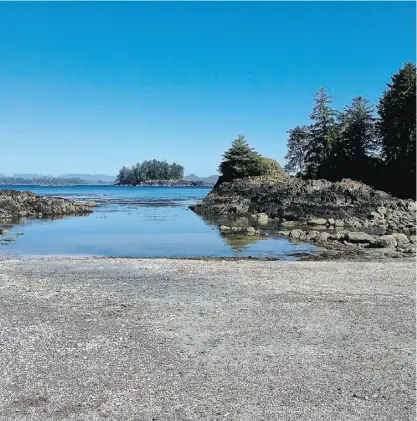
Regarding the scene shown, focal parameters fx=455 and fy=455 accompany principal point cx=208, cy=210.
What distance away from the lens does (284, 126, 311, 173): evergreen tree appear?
105188mm

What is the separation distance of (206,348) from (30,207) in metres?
51.6

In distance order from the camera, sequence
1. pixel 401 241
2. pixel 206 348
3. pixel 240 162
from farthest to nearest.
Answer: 1. pixel 240 162
2. pixel 401 241
3. pixel 206 348

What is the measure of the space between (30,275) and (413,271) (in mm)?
14895

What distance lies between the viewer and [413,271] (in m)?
18.3

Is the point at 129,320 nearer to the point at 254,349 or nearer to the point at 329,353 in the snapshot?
the point at 254,349

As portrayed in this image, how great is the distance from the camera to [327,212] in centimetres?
4991

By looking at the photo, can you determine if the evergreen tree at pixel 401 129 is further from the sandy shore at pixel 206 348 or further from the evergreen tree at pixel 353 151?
the sandy shore at pixel 206 348

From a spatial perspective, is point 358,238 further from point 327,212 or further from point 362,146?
point 362,146

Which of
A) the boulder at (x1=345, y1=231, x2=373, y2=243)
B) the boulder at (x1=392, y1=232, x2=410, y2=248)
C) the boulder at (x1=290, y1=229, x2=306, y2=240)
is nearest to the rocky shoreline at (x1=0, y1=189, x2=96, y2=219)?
the boulder at (x1=290, y1=229, x2=306, y2=240)

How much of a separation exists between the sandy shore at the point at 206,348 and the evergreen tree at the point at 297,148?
91.6 meters

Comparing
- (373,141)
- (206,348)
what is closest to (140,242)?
(206,348)

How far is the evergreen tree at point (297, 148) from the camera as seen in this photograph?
4141 inches

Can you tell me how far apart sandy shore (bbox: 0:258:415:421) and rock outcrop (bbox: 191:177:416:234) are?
1098 inches

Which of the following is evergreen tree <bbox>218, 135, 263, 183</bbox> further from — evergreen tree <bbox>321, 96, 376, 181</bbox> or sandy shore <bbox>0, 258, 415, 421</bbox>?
sandy shore <bbox>0, 258, 415, 421</bbox>
